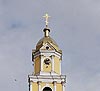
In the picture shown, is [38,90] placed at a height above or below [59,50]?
below

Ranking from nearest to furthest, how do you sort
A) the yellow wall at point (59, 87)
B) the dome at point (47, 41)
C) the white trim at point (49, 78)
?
1. the yellow wall at point (59, 87)
2. the white trim at point (49, 78)
3. the dome at point (47, 41)

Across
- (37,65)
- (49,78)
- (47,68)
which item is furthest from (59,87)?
(37,65)

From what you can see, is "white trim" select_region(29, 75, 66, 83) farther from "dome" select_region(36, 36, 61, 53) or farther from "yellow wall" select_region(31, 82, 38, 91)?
"dome" select_region(36, 36, 61, 53)

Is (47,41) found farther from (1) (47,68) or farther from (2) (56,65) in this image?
(1) (47,68)

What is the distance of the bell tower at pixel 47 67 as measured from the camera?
63344mm

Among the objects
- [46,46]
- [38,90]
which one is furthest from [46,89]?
[46,46]

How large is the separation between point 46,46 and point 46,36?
6.15ft

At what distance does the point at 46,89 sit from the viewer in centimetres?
6341

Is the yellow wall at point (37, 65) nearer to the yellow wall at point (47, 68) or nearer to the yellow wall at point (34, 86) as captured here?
the yellow wall at point (47, 68)

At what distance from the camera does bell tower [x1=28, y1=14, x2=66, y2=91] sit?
63.3 m

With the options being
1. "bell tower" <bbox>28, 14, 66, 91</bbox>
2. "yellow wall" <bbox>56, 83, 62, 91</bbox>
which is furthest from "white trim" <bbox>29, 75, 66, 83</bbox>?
"yellow wall" <bbox>56, 83, 62, 91</bbox>

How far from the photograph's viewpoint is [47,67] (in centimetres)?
6512

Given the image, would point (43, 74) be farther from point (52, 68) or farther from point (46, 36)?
point (46, 36)

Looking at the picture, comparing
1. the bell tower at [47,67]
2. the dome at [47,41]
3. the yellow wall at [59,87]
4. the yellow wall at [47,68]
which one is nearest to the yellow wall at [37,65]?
the bell tower at [47,67]
